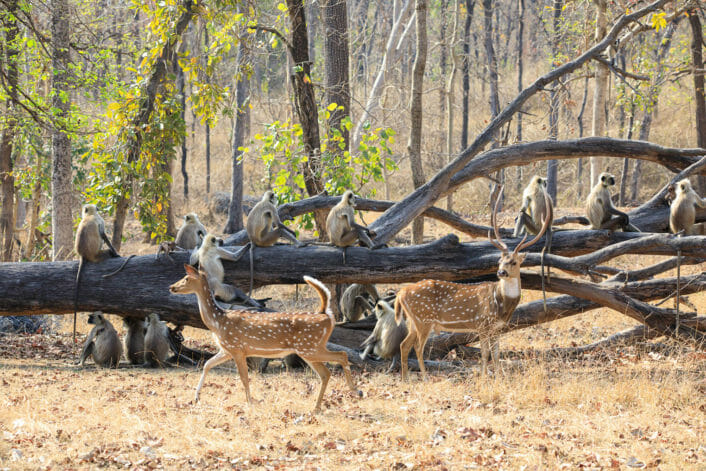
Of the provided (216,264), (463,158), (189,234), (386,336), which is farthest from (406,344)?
(189,234)

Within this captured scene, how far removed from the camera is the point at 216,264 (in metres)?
11.6

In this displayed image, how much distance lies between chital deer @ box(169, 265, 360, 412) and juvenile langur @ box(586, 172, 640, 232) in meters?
5.80

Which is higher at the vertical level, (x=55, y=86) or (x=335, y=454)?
(x=55, y=86)

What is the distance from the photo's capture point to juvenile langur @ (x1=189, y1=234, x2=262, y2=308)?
11.4 m

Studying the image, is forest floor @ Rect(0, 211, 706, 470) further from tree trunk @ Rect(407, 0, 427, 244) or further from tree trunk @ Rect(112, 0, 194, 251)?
tree trunk @ Rect(407, 0, 427, 244)

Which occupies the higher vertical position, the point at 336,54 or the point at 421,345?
the point at 336,54

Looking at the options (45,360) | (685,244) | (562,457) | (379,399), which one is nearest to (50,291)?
(45,360)

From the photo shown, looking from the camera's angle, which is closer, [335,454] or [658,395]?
[335,454]

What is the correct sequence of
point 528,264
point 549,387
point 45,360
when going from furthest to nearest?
point 45,360, point 528,264, point 549,387

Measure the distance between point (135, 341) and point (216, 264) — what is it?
6.22ft

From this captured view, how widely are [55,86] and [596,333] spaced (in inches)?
546

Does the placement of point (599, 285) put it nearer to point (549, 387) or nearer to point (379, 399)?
point (549, 387)

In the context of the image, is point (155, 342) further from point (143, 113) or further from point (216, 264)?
point (143, 113)

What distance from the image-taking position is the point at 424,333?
10125 mm
